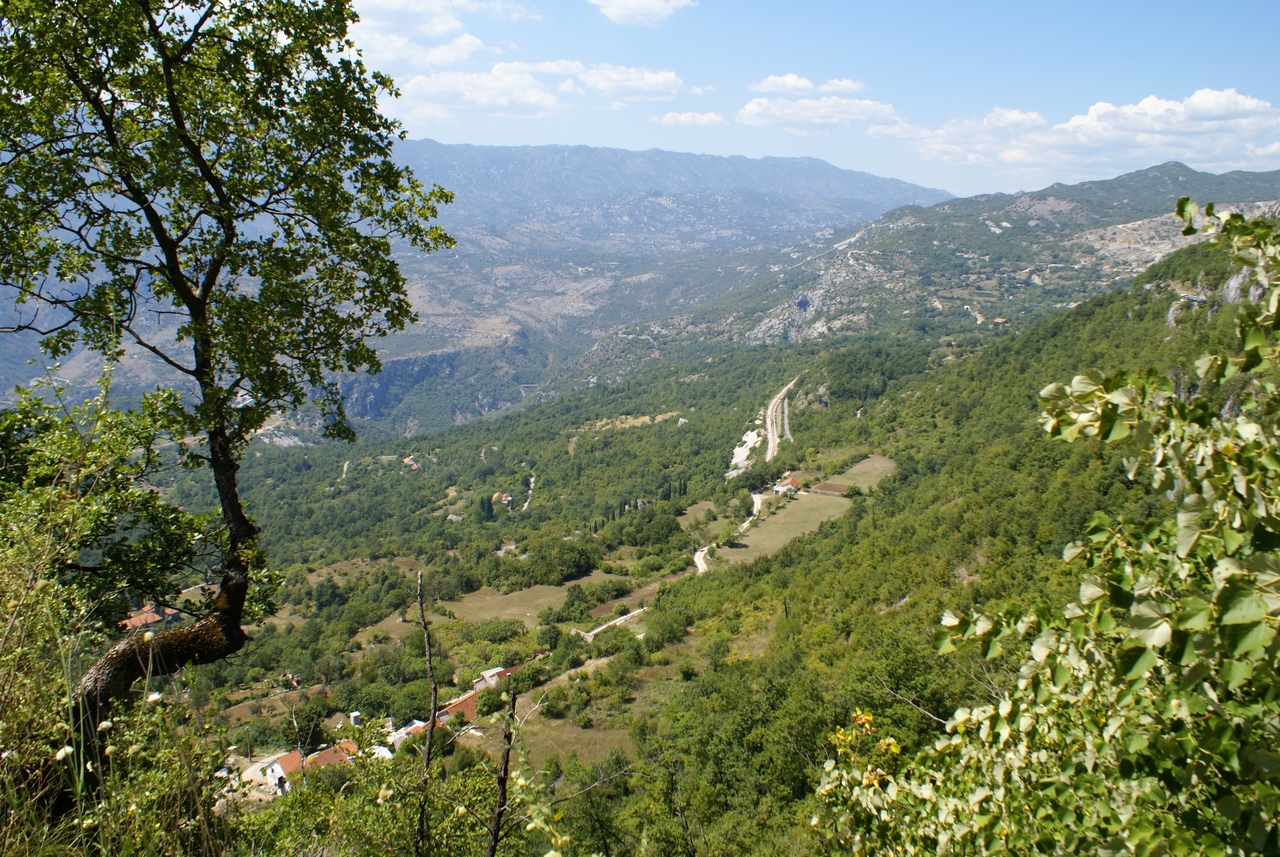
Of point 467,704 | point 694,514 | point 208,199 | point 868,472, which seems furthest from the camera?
point 694,514

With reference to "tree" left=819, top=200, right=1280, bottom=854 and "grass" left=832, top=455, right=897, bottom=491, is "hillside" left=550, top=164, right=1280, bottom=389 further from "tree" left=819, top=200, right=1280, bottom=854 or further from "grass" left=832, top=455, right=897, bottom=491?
"tree" left=819, top=200, right=1280, bottom=854

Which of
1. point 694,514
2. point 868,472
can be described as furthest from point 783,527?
point 694,514

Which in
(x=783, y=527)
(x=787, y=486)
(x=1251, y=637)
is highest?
(x=1251, y=637)

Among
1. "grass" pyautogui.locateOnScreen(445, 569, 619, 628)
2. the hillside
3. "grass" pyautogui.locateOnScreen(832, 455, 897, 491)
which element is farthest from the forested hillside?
the hillside

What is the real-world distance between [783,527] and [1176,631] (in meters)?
66.0

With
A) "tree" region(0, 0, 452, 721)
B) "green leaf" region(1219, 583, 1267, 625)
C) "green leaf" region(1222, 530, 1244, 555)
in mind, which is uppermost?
"tree" region(0, 0, 452, 721)

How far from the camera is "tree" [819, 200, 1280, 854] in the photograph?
5.99 ft

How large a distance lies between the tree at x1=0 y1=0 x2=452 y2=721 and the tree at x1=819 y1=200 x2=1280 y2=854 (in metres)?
5.47

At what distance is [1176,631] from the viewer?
1804 millimetres

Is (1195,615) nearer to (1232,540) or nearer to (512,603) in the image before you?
(1232,540)

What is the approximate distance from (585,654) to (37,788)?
49544 millimetres

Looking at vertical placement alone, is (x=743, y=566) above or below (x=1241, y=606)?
below

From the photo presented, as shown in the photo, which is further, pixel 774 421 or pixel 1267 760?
pixel 774 421

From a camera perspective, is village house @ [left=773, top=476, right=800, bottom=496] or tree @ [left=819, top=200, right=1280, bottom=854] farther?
village house @ [left=773, top=476, right=800, bottom=496]
